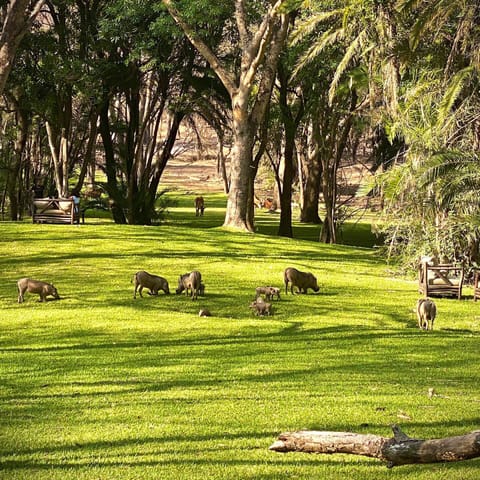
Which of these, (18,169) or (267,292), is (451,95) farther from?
(18,169)

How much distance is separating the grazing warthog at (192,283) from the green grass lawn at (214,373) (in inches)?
9.9

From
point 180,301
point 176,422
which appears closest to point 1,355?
point 176,422

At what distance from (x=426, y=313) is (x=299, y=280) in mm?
4471

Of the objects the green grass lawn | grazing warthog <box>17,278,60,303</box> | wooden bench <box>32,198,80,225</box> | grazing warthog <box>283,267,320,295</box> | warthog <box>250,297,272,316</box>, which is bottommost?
the green grass lawn

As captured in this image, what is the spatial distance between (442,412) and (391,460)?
12.3 ft

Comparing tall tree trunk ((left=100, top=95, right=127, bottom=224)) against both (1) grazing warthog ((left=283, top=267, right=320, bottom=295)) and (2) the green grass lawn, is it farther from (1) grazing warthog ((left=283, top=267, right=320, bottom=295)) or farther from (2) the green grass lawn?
(1) grazing warthog ((left=283, top=267, right=320, bottom=295))

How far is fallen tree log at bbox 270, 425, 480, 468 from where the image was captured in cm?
507

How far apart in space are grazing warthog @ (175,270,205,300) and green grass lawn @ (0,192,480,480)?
251 millimetres

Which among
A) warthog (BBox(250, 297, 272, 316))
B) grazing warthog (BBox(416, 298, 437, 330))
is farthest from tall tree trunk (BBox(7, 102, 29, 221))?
grazing warthog (BBox(416, 298, 437, 330))

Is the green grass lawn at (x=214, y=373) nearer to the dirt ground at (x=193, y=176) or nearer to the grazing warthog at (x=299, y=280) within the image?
the grazing warthog at (x=299, y=280)

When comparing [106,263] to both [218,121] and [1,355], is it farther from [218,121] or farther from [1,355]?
[218,121]

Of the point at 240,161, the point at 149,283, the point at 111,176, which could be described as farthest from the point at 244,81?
the point at 149,283

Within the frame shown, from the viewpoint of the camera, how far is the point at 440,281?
20.6 m

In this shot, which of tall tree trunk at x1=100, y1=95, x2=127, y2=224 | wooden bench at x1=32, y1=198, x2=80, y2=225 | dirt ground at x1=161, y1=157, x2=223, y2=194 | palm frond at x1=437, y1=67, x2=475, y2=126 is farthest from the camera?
dirt ground at x1=161, y1=157, x2=223, y2=194
